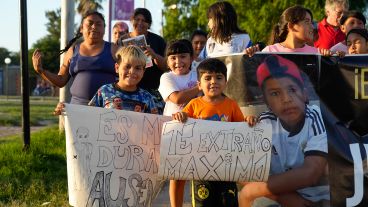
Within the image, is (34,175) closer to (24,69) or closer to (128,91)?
(24,69)

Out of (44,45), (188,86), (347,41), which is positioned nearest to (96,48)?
(188,86)

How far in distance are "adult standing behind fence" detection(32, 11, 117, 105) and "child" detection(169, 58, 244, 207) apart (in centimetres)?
125

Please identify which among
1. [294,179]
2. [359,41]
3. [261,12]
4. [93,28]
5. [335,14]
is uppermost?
[261,12]

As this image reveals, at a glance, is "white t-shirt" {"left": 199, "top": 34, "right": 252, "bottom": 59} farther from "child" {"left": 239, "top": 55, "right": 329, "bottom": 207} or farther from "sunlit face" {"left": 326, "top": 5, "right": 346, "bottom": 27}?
"sunlit face" {"left": 326, "top": 5, "right": 346, "bottom": 27}

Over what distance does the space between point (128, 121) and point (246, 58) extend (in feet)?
3.62

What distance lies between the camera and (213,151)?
15.3ft

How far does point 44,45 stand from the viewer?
7719cm

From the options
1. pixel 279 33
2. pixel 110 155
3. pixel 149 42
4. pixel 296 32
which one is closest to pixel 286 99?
pixel 296 32

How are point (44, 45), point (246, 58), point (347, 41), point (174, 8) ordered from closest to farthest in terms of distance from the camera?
point (246, 58) → point (347, 41) → point (174, 8) → point (44, 45)

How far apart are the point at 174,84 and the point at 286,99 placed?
0.96m

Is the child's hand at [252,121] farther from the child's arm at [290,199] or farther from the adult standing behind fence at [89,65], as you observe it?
the adult standing behind fence at [89,65]

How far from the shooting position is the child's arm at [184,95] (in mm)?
5261

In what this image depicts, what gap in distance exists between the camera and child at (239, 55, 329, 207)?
16.2ft

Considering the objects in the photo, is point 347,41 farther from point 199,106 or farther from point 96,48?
point 96,48
